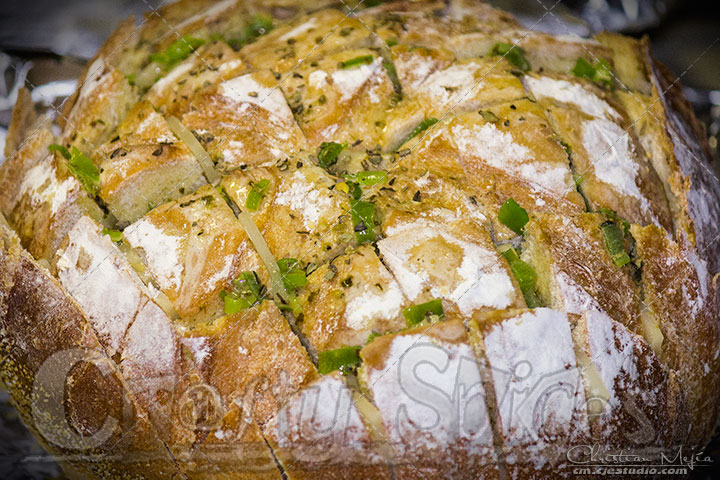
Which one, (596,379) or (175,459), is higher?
(175,459)

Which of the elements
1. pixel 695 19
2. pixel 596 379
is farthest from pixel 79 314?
pixel 695 19

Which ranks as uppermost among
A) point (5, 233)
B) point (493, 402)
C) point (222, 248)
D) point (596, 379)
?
point (5, 233)

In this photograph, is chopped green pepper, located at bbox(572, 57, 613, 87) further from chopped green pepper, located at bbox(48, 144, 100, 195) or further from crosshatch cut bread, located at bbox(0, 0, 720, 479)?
chopped green pepper, located at bbox(48, 144, 100, 195)

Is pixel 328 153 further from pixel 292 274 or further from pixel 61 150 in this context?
pixel 61 150

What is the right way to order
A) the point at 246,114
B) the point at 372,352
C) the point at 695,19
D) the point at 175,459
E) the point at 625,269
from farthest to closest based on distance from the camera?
the point at 695,19 < the point at 246,114 < the point at 625,269 < the point at 175,459 < the point at 372,352

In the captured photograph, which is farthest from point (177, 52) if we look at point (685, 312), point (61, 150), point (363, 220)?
point (685, 312)

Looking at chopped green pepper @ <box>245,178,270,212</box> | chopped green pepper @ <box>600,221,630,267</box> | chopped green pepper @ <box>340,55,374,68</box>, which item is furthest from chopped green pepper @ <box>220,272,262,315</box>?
chopped green pepper @ <box>600,221,630,267</box>

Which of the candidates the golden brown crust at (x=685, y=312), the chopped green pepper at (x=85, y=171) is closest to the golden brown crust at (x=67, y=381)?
the chopped green pepper at (x=85, y=171)

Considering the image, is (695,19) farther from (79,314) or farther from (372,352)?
(79,314)

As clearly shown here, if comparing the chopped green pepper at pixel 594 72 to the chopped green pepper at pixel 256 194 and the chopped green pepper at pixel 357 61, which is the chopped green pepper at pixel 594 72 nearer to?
the chopped green pepper at pixel 357 61
